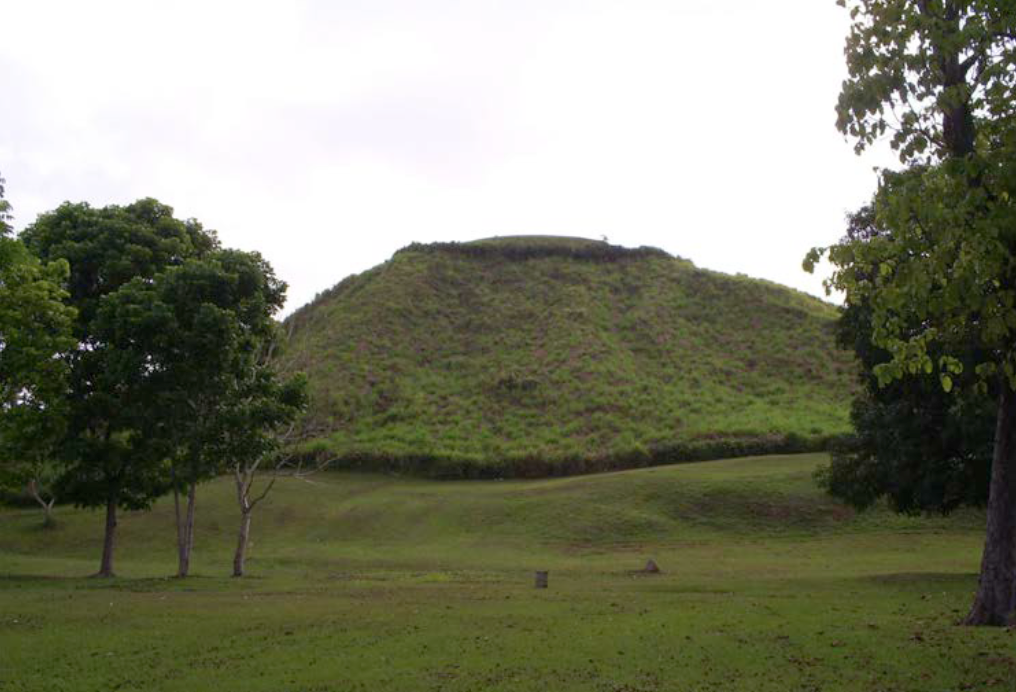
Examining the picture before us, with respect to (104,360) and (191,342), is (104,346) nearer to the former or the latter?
(104,360)

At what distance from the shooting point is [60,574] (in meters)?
30.2

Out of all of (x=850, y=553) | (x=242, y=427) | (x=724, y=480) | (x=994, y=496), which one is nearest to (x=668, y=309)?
(x=724, y=480)

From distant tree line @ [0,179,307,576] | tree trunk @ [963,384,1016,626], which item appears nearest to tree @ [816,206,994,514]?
tree trunk @ [963,384,1016,626]

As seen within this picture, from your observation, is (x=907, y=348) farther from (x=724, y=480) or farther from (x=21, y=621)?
(x=724, y=480)

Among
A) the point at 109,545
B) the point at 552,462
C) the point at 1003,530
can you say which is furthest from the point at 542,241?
the point at 1003,530

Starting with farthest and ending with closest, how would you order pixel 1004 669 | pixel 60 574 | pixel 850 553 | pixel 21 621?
pixel 850 553, pixel 60 574, pixel 21 621, pixel 1004 669

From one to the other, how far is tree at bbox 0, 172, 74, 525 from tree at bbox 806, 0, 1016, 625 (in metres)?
19.1

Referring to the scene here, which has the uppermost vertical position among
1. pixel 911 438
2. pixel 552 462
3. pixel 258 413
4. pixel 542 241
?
pixel 542 241

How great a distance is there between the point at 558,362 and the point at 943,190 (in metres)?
57.9

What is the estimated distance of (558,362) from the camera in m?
68.7

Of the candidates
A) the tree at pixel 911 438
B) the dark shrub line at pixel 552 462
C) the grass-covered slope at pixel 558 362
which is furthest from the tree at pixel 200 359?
the dark shrub line at pixel 552 462

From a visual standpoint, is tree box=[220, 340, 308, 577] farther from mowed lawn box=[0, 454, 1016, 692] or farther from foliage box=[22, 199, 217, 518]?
mowed lawn box=[0, 454, 1016, 692]

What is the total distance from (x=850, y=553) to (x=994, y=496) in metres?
20.3

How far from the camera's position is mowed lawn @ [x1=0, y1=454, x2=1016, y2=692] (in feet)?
40.5
